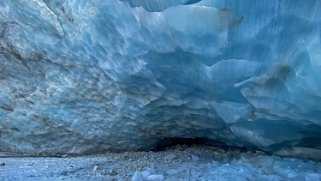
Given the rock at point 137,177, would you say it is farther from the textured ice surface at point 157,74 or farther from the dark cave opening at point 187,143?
the dark cave opening at point 187,143

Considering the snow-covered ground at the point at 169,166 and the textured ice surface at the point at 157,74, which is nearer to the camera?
the textured ice surface at the point at 157,74

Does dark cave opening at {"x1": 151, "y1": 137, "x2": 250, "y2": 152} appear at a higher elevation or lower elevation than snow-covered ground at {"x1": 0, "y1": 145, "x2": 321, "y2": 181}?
higher

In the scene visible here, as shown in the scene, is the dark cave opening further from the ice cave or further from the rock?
the rock

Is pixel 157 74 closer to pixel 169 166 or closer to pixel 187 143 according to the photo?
pixel 169 166

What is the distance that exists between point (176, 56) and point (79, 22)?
0.48m

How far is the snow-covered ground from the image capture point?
197 cm

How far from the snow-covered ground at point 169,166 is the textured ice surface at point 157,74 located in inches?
3.2

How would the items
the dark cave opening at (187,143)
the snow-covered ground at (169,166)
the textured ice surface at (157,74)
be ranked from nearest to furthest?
the textured ice surface at (157,74), the snow-covered ground at (169,166), the dark cave opening at (187,143)

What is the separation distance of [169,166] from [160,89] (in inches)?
15.4

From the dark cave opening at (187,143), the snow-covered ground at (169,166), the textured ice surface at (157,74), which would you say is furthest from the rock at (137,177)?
the dark cave opening at (187,143)

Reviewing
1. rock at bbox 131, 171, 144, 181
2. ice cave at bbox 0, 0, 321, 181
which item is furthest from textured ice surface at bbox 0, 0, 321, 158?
rock at bbox 131, 171, 144, 181

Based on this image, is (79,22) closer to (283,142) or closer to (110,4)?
(110,4)

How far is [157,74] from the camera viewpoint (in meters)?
2.04

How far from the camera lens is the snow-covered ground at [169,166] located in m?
1.97
